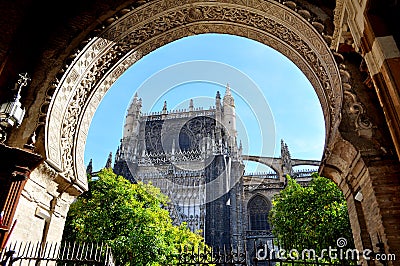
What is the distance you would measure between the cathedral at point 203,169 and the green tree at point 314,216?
14.5m

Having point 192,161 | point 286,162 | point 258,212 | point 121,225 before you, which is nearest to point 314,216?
point 121,225

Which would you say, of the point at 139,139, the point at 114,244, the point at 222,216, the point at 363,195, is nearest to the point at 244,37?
the point at 363,195

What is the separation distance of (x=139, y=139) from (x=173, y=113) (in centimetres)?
724

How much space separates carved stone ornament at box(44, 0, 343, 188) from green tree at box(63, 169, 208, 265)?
9.50 metres

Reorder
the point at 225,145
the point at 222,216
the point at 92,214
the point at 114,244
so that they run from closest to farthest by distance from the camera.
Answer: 1. the point at 114,244
2. the point at 92,214
3. the point at 222,216
4. the point at 225,145

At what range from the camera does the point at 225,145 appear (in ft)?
127

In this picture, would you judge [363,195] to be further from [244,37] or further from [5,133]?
[5,133]

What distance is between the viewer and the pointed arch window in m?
35.7

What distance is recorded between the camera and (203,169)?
36969 mm

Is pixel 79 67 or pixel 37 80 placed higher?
pixel 79 67

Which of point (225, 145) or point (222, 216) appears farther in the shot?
point (225, 145)

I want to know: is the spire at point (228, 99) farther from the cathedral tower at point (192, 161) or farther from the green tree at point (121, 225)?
the green tree at point (121, 225)

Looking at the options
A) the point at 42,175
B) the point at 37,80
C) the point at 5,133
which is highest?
the point at 37,80

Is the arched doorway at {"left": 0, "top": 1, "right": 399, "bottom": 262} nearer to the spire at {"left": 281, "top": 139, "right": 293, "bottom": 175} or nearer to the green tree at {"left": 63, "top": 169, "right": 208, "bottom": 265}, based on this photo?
the green tree at {"left": 63, "top": 169, "right": 208, "bottom": 265}
